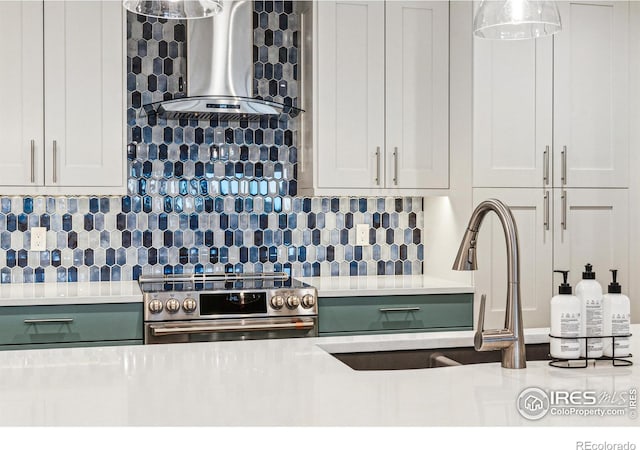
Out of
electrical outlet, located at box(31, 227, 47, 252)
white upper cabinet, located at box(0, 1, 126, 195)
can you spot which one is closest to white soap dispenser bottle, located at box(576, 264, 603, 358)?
white upper cabinet, located at box(0, 1, 126, 195)

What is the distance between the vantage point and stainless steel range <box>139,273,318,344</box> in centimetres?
329

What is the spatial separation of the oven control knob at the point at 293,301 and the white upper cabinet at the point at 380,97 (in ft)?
1.97

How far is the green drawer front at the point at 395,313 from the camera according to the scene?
11.6ft

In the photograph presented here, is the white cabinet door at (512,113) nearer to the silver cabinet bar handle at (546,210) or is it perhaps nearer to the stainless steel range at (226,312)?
the silver cabinet bar handle at (546,210)

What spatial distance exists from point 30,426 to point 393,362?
1101 mm

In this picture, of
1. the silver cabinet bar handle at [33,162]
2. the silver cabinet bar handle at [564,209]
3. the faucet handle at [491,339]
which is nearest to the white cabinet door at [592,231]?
the silver cabinet bar handle at [564,209]

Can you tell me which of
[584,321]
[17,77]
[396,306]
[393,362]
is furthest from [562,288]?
[17,77]

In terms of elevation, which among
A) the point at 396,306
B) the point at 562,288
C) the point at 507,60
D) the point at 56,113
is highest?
the point at 507,60

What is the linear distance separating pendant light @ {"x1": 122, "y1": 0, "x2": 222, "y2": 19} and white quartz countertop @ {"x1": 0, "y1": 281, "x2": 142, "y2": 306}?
4.87ft

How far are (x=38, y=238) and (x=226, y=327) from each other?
1161 mm

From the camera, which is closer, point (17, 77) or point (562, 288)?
point (562, 288)

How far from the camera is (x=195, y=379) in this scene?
168 cm
